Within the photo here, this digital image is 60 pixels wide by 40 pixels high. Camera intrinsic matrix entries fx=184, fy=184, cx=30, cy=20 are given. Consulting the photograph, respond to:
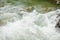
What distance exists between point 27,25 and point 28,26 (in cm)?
9

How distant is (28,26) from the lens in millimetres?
6562

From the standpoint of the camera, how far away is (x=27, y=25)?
21.8 feet

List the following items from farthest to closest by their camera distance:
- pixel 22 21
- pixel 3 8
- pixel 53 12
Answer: pixel 3 8, pixel 53 12, pixel 22 21

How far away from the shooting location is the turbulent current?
5961mm

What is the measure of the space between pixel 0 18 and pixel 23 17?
3.11 ft

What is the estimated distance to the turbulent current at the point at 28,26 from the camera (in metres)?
5.96

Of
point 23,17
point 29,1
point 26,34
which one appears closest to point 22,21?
point 23,17

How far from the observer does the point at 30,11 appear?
847 cm

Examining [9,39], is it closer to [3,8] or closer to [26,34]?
[26,34]

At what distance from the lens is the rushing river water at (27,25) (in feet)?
19.6

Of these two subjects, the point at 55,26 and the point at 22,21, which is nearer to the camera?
the point at 55,26

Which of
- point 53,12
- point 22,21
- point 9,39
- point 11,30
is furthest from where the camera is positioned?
point 53,12

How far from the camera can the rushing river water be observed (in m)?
5.96

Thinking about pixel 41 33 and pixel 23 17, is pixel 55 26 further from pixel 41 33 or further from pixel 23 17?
pixel 23 17
